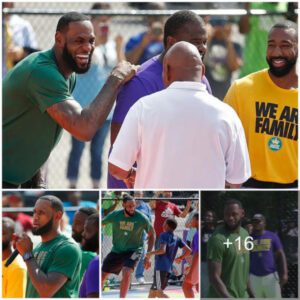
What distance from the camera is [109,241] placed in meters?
5.33

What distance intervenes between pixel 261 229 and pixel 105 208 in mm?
743

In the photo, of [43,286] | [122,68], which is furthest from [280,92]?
[43,286]

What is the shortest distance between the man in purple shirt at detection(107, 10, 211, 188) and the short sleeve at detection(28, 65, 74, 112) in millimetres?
321

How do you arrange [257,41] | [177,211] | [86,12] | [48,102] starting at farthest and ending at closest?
[257,41] → [86,12] → [48,102] → [177,211]

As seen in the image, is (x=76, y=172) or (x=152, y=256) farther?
(x=76, y=172)

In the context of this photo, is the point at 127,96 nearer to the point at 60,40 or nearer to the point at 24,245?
the point at 60,40

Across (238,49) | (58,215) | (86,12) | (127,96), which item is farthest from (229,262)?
(238,49)

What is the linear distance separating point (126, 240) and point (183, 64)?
3.05ft

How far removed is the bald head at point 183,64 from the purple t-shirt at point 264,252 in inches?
33.4

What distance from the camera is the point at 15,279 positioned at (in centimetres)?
546

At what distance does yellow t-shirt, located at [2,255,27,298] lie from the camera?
5.43m

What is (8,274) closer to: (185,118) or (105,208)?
(105,208)

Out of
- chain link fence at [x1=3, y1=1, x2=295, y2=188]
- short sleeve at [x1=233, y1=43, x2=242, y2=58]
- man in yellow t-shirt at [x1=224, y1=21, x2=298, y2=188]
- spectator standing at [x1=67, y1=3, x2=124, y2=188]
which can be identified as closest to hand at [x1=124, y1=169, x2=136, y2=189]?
man in yellow t-shirt at [x1=224, y1=21, x2=298, y2=188]

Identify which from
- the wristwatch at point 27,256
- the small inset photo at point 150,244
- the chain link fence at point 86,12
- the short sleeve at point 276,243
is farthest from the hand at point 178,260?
the chain link fence at point 86,12
